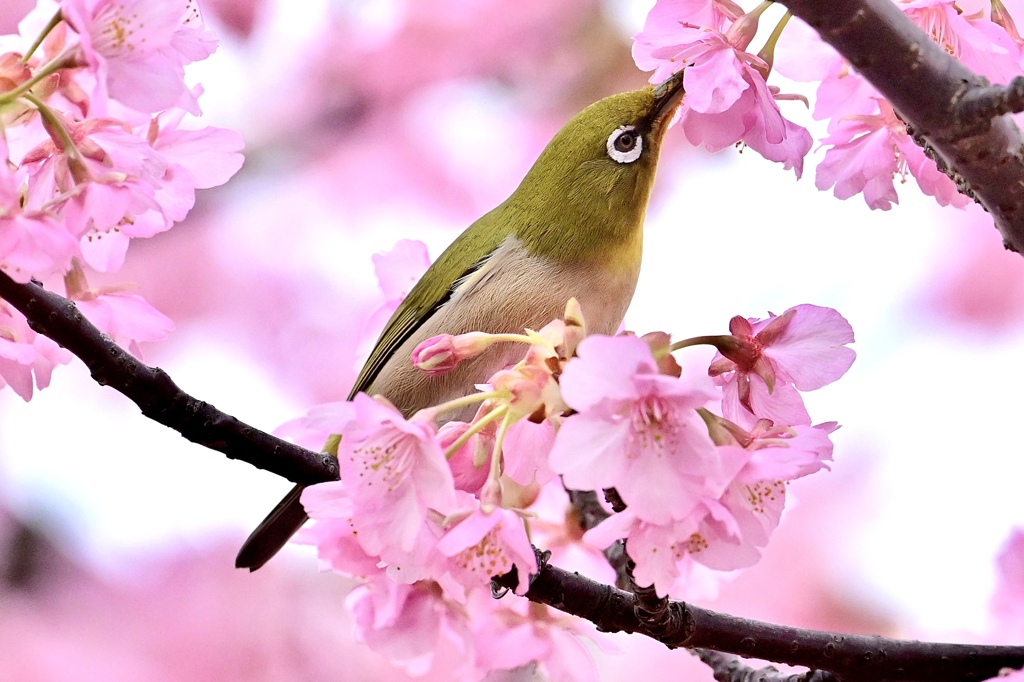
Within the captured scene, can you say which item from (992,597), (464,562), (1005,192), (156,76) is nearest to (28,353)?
(156,76)

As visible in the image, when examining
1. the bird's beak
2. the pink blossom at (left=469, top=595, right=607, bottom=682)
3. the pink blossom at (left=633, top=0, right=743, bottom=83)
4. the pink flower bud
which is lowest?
the pink blossom at (left=469, top=595, right=607, bottom=682)

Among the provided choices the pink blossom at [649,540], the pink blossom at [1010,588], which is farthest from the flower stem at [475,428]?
the pink blossom at [1010,588]

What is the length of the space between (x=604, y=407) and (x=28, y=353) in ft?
1.82

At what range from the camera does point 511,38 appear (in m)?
3.01

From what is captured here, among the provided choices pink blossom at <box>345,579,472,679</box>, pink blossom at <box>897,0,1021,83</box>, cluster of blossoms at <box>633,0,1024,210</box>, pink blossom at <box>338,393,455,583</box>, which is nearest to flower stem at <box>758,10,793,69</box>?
cluster of blossoms at <box>633,0,1024,210</box>

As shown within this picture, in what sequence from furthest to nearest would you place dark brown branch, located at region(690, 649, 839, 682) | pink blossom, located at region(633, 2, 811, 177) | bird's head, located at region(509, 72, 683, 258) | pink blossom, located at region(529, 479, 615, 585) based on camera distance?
pink blossom, located at region(529, 479, 615, 585) → bird's head, located at region(509, 72, 683, 258) → dark brown branch, located at region(690, 649, 839, 682) → pink blossom, located at region(633, 2, 811, 177)

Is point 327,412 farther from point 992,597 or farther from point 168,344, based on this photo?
point 168,344

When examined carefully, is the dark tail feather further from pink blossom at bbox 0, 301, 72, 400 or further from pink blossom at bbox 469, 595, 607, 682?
pink blossom at bbox 0, 301, 72, 400

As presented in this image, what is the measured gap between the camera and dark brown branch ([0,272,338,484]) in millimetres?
778

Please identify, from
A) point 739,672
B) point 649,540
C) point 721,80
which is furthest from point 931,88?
point 739,672

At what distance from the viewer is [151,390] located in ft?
2.71

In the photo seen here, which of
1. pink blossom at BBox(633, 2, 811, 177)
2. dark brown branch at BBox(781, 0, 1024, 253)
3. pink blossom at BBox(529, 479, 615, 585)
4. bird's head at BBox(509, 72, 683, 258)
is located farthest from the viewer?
pink blossom at BBox(529, 479, 615, 585)

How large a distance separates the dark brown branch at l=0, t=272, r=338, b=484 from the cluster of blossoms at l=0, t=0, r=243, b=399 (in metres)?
0.03

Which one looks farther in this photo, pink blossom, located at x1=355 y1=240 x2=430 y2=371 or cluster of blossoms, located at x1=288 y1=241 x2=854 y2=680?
pink blossom, located at x1=355 y1=240 x2=430 y2=371
